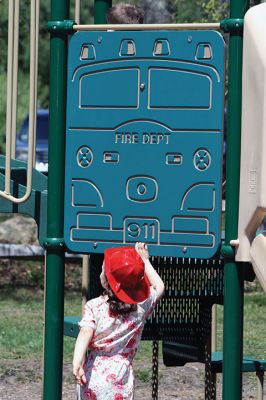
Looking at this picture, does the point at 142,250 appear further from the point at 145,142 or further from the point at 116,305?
the point at 145,142

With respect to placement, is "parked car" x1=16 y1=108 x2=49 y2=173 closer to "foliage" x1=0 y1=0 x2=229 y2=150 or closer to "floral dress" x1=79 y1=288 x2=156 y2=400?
"foliage" x1=0 y1=0 x2=229 y2=150

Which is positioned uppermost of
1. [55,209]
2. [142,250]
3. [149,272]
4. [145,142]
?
[145,142]

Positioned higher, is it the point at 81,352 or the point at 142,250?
the point at 142,250

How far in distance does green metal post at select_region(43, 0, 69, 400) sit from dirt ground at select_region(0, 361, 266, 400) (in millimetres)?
1933

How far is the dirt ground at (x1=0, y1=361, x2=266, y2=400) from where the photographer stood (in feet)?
21.9

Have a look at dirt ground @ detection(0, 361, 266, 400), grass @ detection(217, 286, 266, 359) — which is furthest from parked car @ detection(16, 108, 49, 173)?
dirt ground @ detection(0, 361, 266, 400)

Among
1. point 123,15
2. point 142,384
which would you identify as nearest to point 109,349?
point 123,15

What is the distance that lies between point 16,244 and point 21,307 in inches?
83.4

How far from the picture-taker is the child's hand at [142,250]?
4453 millimetres

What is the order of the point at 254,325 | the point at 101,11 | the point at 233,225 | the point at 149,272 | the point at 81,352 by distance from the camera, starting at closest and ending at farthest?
the point at 81,352, the point at 233,225, the point at 149,272, the point at 101,11, the point at 254,325

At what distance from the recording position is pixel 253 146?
4.23 meters

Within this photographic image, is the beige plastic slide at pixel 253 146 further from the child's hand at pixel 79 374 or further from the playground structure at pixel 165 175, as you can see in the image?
the child's hand at pixel 79 374

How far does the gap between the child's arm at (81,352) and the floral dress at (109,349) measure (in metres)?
0.04

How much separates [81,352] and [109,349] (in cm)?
19
